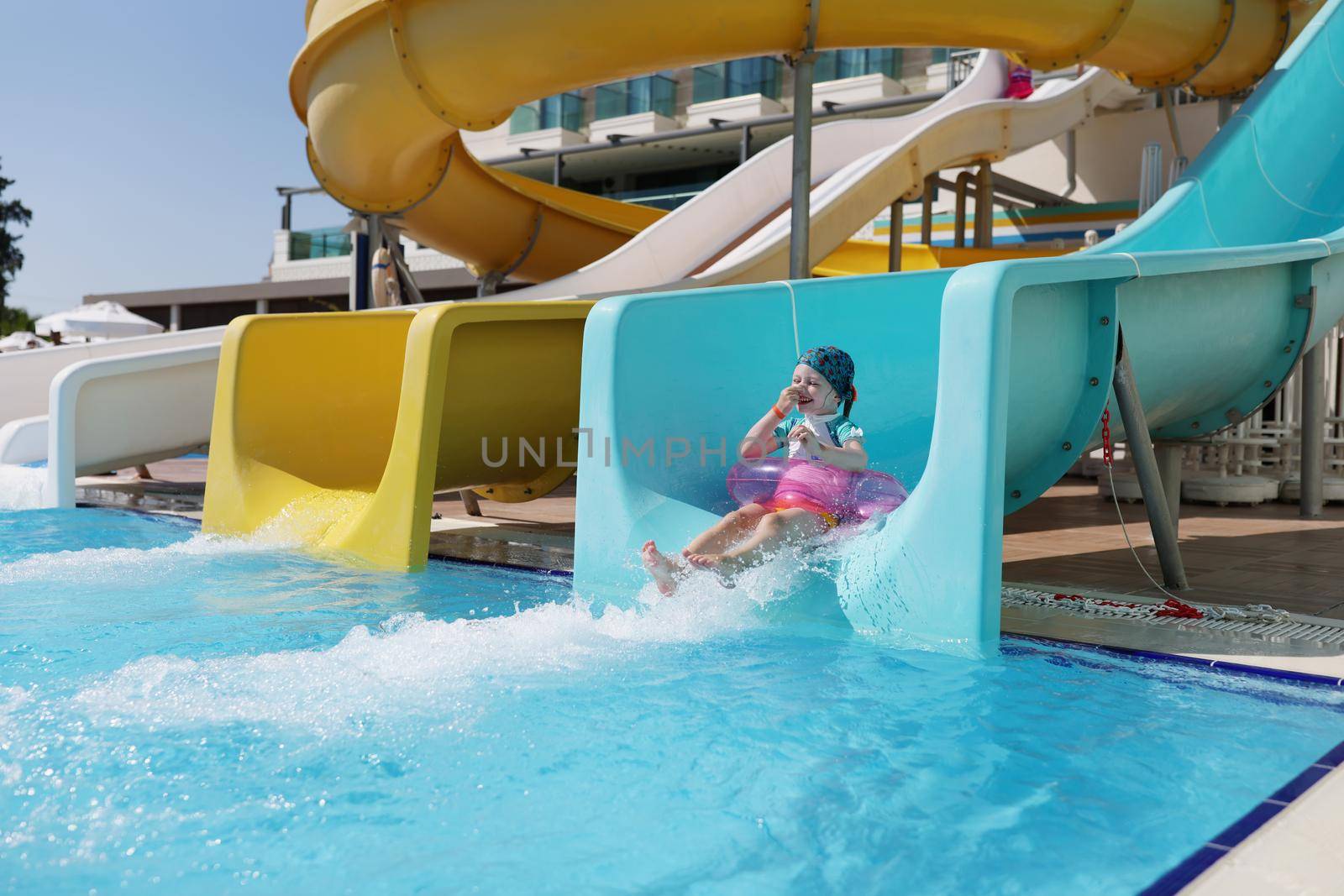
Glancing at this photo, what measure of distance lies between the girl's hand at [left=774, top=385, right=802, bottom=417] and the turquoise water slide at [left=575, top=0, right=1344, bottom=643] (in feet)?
1.48

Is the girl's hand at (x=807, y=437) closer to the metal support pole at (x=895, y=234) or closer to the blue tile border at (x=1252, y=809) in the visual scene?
the blue tile border at (x=1252, y=809)

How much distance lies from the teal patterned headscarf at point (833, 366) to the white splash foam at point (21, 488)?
5097 mm

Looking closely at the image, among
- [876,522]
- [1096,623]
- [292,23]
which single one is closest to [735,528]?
[876,522]

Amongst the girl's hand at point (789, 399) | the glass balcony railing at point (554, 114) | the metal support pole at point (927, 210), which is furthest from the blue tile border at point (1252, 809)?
the glass balcony railing at point (554, 114)

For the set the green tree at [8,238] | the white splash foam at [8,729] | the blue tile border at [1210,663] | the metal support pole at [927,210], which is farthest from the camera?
the green tree at [8,238]

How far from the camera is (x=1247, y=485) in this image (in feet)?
22.2

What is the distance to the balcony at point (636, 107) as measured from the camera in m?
21.4

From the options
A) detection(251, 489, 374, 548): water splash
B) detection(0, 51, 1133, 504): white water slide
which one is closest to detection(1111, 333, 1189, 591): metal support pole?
detection(251, 489, 374, 548): water splash

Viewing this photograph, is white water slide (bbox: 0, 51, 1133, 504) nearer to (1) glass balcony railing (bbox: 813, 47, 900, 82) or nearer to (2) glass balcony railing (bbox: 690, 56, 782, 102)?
(1) glass balcony railing (bbox: 813, 47, 900, 82)

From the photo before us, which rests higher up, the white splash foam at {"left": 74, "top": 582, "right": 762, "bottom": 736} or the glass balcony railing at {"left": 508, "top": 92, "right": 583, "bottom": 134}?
the glass balcony railing at {"left": 508, "top": 92, "right": 583, "bottom": 134}

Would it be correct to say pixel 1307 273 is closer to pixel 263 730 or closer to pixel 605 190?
pixel 263 730

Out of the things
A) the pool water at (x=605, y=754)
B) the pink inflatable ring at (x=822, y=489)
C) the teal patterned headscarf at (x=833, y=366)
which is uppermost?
the teal patterned headscarf at (x=833, y=366)

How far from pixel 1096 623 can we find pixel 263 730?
239 centimetres

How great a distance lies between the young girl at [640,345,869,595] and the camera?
337 centimetres
